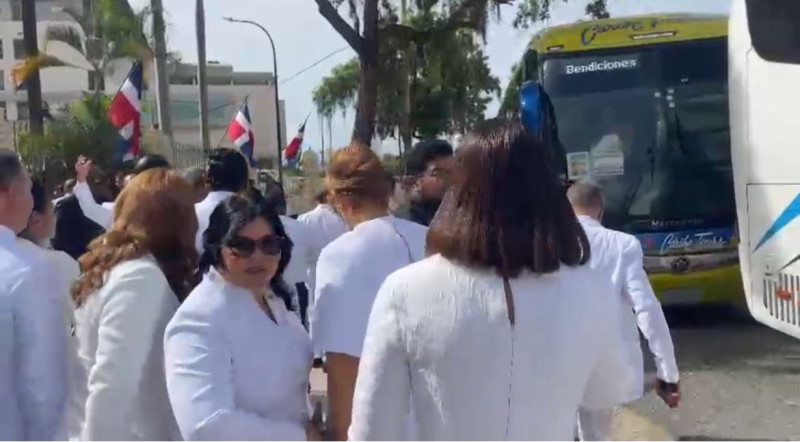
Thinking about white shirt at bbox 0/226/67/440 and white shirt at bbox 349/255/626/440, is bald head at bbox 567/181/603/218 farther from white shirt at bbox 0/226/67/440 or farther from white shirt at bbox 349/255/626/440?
white shirt at bbox 349/255/626/440

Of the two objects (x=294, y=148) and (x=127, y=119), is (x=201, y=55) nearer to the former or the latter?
(x=127, y=119)

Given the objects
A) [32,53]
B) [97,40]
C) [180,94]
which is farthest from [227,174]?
[180,94]

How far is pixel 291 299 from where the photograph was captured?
3.81 m

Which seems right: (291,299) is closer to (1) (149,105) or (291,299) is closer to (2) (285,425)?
(2) (285,425)

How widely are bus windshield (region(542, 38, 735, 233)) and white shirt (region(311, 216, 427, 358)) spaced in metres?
8.58

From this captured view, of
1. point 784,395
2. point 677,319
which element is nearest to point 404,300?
point 784,395

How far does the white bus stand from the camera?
714cm

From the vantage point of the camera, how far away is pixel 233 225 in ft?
11.5

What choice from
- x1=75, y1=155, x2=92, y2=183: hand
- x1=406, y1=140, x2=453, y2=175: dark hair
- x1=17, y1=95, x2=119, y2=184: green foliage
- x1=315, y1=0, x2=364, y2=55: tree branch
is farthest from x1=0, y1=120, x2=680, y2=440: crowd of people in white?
x1=17, y1=95, x2=119, y2=184: green foliage

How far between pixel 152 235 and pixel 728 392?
680 centimetres

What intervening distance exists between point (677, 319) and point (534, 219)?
1159cm

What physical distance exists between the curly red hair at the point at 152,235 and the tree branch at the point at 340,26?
14802 millimetres

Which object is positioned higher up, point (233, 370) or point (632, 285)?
point (233, 370)

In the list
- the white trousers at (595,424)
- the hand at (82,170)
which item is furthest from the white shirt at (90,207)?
the white trousers at (595,424)
